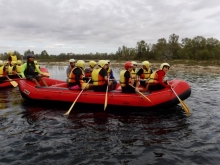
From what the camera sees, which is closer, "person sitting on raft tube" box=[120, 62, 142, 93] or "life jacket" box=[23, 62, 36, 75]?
"person sitting on raft tube" box=[120, 62, 142, 93]

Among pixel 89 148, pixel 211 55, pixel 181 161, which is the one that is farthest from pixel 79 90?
pixel 211 55

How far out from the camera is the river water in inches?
185

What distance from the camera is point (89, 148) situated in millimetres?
5148

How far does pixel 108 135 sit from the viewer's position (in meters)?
5.88

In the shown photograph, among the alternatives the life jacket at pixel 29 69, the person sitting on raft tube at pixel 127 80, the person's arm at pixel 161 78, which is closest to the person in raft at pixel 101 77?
the person sitting on raft tube at pixel 127 80

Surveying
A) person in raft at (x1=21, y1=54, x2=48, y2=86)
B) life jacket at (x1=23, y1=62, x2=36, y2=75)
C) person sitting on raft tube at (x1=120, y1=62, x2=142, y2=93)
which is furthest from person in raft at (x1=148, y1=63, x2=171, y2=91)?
life jacket at (x1=23, y1=62, x2=36, y2=75)

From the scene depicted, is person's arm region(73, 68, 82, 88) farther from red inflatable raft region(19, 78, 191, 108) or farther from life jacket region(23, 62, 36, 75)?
life jacket region(23, 62, 36, 75)

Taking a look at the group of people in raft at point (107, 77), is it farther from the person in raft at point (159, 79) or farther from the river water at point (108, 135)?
the river water at point (108, 135)

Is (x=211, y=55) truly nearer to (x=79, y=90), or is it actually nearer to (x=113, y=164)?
(x=79, y=90)

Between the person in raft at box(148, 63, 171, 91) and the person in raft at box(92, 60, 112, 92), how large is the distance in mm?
1636

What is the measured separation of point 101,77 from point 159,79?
209 centimetres

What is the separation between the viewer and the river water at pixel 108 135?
4691 mm

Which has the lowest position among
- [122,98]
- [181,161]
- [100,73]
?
[181,161]

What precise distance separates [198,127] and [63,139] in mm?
3732
